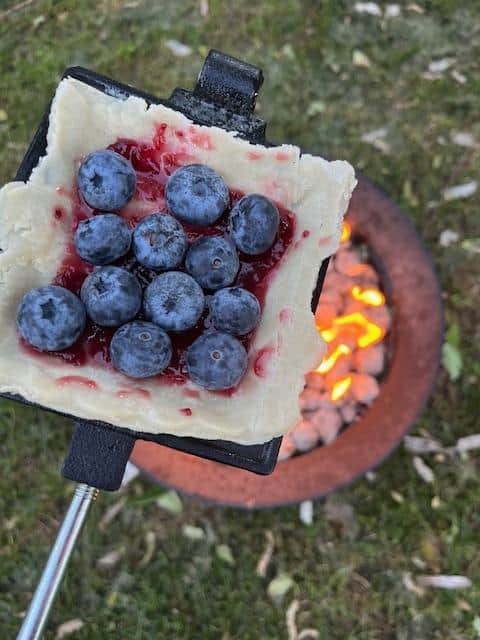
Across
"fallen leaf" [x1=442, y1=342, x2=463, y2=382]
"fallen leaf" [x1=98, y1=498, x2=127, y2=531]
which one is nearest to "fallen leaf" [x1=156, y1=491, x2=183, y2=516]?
"fallen leaf" [x1=98, y1=498, x2=127, y2=531]

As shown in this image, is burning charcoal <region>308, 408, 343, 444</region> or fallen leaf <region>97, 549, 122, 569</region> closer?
burning charcoal <region>308, 408, 343, 444</region>

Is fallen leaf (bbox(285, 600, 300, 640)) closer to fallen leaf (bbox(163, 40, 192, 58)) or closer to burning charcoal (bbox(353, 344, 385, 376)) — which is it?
burning charcoal (bbox(353, 344, 385, 376))

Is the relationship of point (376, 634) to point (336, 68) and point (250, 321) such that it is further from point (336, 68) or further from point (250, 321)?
point (336, 68)

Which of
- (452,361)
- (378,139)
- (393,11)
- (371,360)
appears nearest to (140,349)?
(371,360)

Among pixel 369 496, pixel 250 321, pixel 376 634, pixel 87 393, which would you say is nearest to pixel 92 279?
pixel 87 393

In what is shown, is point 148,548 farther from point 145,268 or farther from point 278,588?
point 145,268

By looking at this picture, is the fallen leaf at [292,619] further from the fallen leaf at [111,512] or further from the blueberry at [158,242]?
the blueberry at [158,242]
